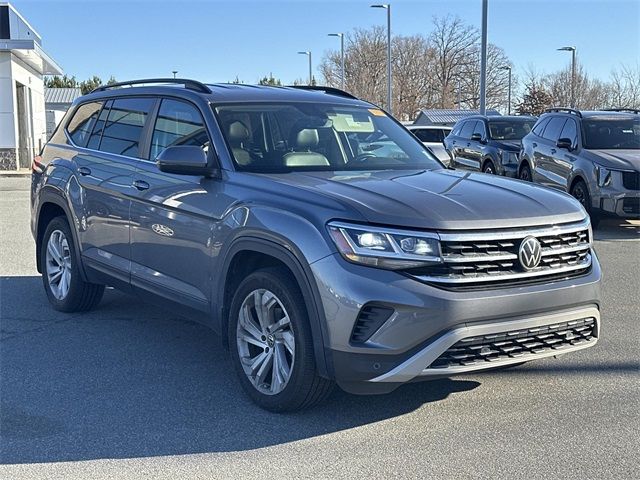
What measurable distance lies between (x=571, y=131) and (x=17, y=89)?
21.5m

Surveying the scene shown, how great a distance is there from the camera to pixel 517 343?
414cm

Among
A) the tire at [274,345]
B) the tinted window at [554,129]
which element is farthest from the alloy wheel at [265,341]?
the tinted window at [554,129]

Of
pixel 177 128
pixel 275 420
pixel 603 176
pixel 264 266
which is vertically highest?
pixel 177 128

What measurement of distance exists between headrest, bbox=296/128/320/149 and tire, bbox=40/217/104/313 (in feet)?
7.54

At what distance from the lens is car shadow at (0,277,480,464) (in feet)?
13.3

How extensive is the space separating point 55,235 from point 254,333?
3.09 m

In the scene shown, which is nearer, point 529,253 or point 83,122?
point 529,253

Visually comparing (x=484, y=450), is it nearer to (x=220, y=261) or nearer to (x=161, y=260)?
(x=220, y=261)

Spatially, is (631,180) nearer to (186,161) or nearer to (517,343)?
(517,343)

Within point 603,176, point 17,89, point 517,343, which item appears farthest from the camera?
point 17,89

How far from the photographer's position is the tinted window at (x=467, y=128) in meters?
19.2

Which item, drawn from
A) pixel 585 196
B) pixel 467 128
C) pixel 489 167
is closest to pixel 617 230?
pixel 585 196

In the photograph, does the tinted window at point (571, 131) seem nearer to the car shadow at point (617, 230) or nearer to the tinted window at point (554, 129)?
the tinted window at point (554, 129)

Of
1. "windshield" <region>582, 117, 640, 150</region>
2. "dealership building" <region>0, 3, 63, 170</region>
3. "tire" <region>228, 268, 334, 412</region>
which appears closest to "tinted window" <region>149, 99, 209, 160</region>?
"tire" <region>228, 268, 334, 412</region>
